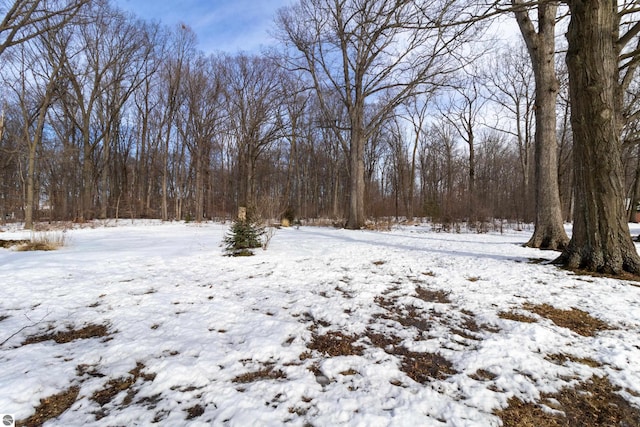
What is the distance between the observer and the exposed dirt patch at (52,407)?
1512 mm

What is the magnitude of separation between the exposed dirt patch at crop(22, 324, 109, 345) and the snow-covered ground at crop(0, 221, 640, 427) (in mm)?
30

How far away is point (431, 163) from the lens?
1348 inches

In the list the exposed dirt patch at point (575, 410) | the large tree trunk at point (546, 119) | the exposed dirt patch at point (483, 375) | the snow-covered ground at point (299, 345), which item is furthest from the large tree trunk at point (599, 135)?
the exposed dirt patch at point (483, 375)

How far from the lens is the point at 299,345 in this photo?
7.82 feet

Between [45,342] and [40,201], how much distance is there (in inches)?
1113

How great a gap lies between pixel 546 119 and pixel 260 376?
8.49m

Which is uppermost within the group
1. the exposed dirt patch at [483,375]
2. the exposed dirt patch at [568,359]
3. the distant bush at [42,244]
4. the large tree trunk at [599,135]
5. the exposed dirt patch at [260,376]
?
the large tree trunk at [599,135]

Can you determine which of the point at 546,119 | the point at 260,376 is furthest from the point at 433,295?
the point at 546,119

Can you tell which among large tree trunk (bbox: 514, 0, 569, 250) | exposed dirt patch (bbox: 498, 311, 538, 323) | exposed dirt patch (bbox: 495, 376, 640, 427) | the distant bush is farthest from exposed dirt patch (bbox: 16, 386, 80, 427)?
large tree trunk (bbox: 514, 0, 569, 250)

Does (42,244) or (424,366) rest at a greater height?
(42,244)

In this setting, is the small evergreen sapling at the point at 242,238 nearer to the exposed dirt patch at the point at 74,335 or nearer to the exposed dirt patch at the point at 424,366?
the exposed dirt patch at the point at 74,335

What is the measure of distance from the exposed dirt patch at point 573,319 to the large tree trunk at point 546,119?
4.73 m

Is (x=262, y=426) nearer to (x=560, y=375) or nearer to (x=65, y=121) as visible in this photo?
(x=560, y=375)

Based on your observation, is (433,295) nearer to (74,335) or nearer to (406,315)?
(406,315)
